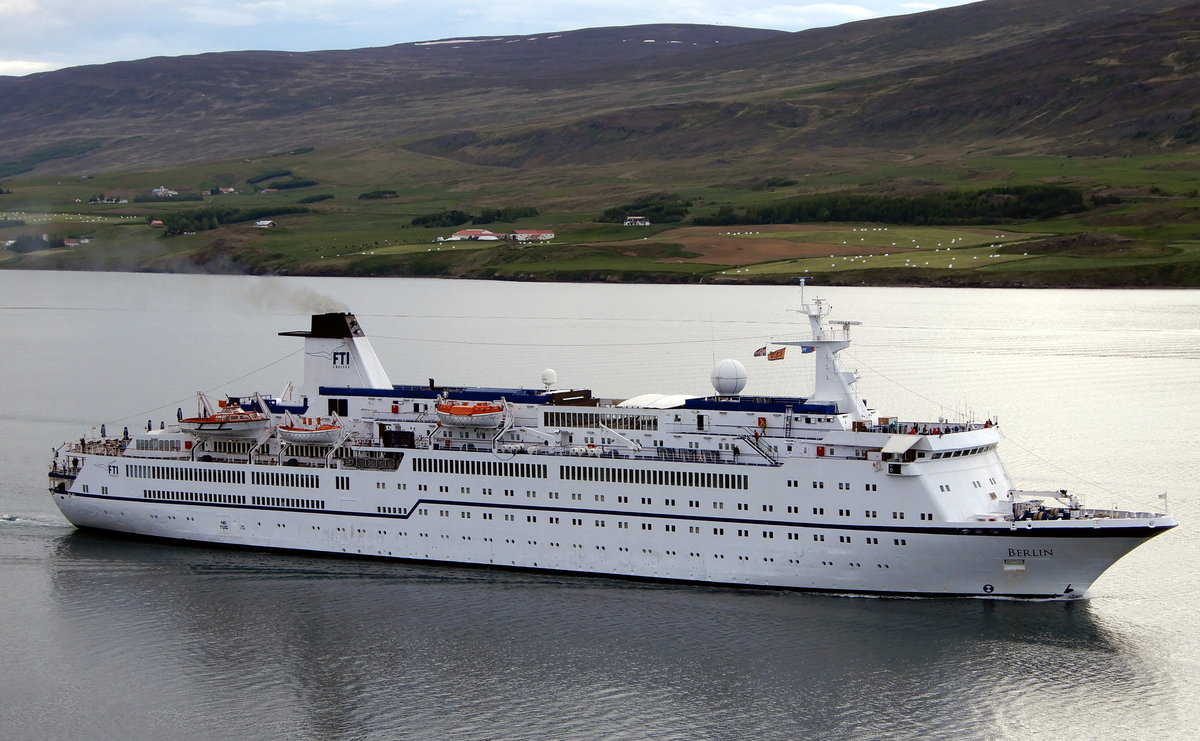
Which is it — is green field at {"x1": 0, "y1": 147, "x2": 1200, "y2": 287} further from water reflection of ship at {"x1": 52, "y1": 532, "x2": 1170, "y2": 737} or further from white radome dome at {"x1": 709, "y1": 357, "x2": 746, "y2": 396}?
water reflection of ship at {"x1": 52, "y1": 532, "x2": 1170, "y2": 737}

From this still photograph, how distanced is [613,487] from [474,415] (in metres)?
4.78

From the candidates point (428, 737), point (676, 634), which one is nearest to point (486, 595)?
point (676, 634)

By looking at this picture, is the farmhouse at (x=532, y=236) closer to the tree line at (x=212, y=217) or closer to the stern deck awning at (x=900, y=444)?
the tree line at (x=212, y=217)

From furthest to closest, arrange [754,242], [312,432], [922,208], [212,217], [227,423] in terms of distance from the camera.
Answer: [212,217] → [922,208] → [754,242] → [227,423] → [312,432]

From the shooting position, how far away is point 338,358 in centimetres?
4622

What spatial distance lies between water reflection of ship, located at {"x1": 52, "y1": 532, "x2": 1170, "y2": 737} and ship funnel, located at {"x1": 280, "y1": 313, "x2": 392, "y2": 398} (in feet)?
22.3

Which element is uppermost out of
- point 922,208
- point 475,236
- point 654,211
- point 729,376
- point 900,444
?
point 654,211

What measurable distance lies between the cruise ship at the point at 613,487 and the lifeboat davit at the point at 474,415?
0.21ft

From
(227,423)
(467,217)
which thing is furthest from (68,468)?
(467,217)

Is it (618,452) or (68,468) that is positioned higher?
(618,452)

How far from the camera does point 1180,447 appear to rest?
55.7 meters

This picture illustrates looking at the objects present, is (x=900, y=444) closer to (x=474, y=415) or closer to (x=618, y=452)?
(x=618, y=452)

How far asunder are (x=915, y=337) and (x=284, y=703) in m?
65.7

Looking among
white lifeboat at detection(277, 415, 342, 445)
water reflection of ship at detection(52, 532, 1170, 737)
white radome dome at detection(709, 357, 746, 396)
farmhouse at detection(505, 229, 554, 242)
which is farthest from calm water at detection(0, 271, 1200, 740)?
farmhouse at detection(505, 229, 554, 242)
